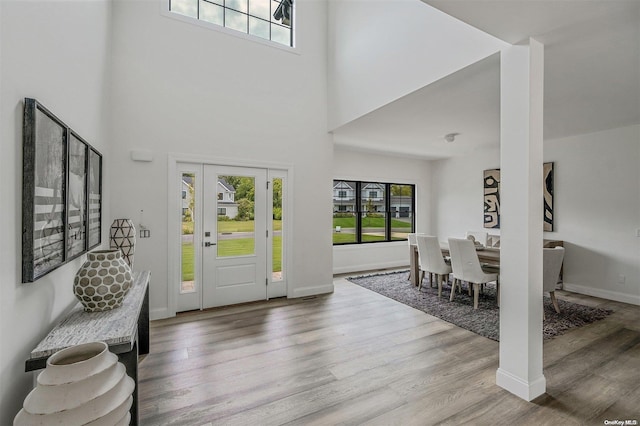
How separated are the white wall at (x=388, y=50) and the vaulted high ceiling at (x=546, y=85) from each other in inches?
5.2

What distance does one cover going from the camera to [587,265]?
4.69m

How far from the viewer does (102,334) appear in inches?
59.6

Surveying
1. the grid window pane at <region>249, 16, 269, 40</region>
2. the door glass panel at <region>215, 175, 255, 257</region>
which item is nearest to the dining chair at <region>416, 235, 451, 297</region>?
the door glass panel at <region>215, 175, 255, 257</region>

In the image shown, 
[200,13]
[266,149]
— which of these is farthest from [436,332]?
[200,13]

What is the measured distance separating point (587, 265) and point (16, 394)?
6496 millimetres

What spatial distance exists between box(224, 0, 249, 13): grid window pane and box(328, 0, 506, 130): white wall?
129 centimetres

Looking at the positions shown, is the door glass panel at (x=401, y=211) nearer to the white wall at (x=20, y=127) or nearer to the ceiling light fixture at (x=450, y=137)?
the ceiling light fixture at (x=450, y=137)

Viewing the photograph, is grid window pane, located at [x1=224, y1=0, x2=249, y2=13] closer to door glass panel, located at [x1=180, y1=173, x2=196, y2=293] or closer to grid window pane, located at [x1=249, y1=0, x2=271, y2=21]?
grid window pane, located at [x1=249, y1=0, x2=271, y2=21]

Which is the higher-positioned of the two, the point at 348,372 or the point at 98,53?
the point at 98,53

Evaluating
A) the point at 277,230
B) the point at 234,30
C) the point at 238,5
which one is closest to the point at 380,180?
the point at 277,230

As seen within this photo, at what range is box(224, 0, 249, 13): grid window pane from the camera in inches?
164

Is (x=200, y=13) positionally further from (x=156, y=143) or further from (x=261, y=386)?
(x=261, y=386)

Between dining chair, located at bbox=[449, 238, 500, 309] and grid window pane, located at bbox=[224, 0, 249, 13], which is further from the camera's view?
grid window pane, located at bbox=[224, 0, 249, 13]

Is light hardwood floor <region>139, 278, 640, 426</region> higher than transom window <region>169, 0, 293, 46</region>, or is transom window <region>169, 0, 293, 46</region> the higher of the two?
transom window <region>169, 0, 293, 46</region>
